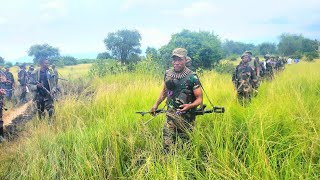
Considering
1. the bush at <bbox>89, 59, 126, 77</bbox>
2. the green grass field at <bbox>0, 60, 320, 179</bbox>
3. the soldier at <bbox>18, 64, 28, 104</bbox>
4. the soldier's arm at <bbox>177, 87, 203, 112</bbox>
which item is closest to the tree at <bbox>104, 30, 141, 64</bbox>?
the bush at <bbox>89, 59, 126, 77</bbox>

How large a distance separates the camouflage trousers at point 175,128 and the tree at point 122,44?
17.4 meters

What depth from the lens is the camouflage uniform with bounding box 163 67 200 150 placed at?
148 inches

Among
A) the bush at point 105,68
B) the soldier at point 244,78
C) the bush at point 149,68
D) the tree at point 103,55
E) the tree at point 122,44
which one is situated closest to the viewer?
the soldier at point 244,78

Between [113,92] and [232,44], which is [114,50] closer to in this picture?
[113,92]

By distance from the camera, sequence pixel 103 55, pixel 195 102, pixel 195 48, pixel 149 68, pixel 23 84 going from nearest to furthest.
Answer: pixel 195 102 → pixel 149 68 → pixel 23 84 → pixel 195 48 → pixel 103 55

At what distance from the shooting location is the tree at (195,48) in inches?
582

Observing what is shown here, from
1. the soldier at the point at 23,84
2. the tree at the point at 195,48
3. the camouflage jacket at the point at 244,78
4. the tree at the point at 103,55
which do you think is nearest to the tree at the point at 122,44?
the tree at the point at 103,55

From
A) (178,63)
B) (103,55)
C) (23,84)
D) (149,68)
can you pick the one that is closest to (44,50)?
(103,55)

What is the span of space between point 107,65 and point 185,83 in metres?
11.9

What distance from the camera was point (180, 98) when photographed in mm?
3818

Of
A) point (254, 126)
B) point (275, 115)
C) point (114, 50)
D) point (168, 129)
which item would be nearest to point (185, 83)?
point (168, 129)

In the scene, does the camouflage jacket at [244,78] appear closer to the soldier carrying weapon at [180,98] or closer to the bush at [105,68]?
the soldier carrying weapon at [180,98]

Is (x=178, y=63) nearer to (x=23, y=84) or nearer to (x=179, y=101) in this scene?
(x=179, y=101)

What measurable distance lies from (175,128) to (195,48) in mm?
11848
